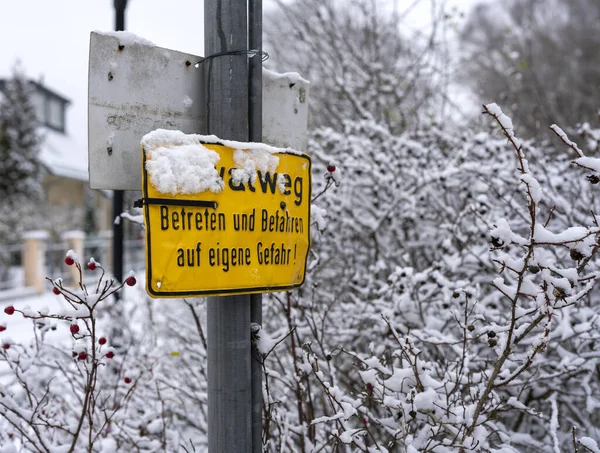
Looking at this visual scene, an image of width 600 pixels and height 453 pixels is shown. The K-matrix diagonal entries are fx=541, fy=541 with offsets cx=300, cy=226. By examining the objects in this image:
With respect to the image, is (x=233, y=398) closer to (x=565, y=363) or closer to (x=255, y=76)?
(x=255, y=76)

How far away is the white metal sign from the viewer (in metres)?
1.63

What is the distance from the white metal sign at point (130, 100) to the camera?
1631mm

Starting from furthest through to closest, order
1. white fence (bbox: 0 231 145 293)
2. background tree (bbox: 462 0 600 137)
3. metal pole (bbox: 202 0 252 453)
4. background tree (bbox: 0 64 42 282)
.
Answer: background tree (bbox: 0 64 42 282), background tree (bbox: 462 0 600 137), white fence (bbox: 0 231 145 293), metal pole (bbox: 202 0 252 453)

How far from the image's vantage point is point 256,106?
190cm

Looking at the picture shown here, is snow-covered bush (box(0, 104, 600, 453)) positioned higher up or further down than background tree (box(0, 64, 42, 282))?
further down

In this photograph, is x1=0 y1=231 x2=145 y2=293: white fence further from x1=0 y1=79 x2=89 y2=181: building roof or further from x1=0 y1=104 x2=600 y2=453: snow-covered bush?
x1=0 y1=104 x2=600 y2=453: snow-covered bush

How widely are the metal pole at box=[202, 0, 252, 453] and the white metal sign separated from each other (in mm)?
78

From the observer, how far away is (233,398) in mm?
1753

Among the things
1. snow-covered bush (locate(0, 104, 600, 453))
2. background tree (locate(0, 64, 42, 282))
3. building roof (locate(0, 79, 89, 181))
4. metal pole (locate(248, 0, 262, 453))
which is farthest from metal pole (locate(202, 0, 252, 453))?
building roof (locate(0, 79, 89, 181))

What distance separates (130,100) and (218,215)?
0.46 m

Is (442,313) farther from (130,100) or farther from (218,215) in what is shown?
(130,100)

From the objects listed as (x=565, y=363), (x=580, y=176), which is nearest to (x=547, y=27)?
(x=580, y=176)

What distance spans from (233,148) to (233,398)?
806 millimetres

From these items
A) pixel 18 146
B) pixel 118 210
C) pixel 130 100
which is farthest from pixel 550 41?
pixel 18 146
